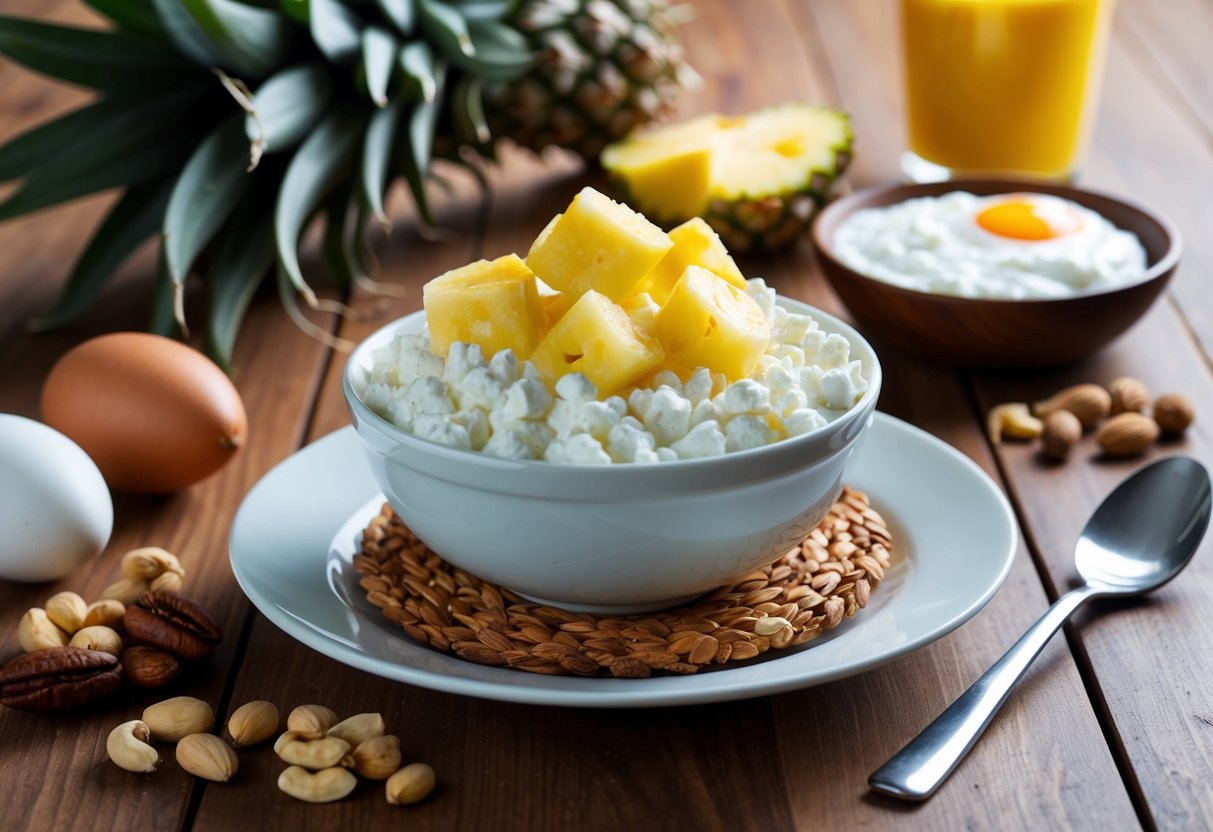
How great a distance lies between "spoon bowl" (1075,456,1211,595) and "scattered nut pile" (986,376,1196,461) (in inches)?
6.9

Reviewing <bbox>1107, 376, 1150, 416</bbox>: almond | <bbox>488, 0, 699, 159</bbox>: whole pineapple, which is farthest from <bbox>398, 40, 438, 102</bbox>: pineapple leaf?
<bbox>1107, 376, 1150, 416</bbox>: almond

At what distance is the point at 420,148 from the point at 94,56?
0.48 meters

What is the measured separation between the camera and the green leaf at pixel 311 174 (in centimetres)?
180

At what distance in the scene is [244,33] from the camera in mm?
1816

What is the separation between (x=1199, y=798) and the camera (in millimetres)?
949

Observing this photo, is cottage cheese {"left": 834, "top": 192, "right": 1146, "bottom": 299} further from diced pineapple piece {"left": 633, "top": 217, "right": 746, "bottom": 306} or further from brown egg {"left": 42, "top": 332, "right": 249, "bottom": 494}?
brown egg {"left": 42, "top": 332, "right": 249, "bottom": 494}

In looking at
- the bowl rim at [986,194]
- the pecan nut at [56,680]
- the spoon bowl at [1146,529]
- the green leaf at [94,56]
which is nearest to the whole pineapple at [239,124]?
the green leaf at [94,56]

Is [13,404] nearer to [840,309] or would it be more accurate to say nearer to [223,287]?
[223,287]

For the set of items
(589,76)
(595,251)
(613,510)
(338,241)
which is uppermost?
(595,251)

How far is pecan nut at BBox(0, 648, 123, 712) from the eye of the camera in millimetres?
1055

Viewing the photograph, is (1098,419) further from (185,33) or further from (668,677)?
(185,33)

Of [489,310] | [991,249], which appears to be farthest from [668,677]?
[991,249]

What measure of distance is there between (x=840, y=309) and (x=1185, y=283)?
0.52m

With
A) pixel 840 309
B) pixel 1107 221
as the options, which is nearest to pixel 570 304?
pixel 840 309
